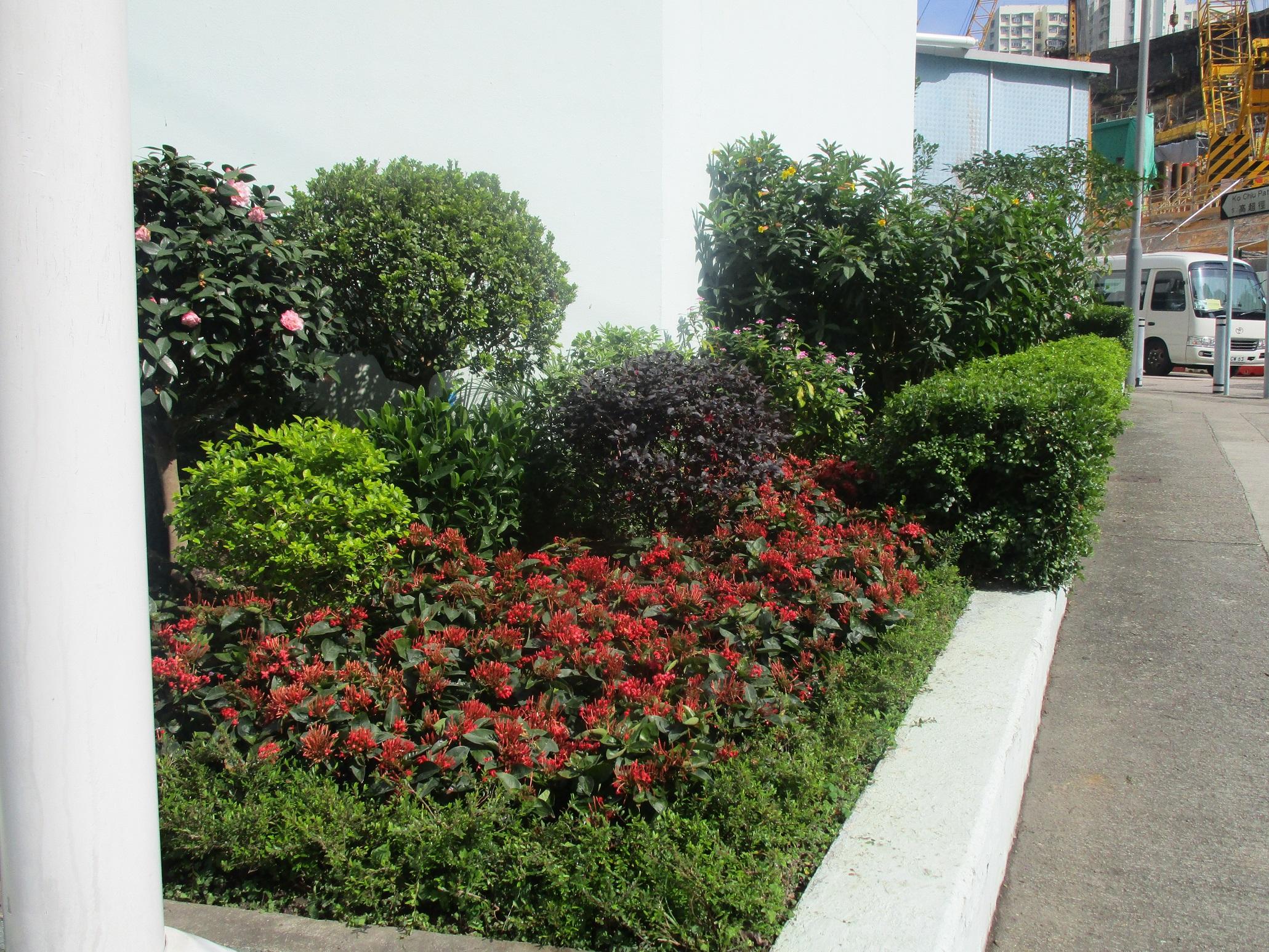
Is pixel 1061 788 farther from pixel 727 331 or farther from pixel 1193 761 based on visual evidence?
pixel 727 331

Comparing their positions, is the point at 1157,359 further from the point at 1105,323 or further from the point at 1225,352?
the point at 1105,323

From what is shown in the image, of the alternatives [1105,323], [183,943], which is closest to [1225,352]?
[1105,323]

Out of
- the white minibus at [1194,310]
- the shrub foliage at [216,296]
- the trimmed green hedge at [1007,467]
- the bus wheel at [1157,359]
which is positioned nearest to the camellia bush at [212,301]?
the shrub foliage at [216,296]

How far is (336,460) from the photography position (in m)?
4.30

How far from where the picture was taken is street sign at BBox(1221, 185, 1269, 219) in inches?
595

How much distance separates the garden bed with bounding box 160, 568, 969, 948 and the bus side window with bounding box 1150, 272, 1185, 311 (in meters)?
22.0

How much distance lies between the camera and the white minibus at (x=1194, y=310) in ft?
70.0

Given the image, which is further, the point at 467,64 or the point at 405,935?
the point at 467,64

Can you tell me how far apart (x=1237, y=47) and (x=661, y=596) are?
44895 mm

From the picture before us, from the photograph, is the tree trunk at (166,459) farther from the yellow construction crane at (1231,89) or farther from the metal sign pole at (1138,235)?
the yellow construction crane at (1231,89)

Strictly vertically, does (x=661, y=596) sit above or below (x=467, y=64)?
below

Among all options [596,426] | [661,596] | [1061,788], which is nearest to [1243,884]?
[1061,788]

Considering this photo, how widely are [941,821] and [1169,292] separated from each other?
2240 cm

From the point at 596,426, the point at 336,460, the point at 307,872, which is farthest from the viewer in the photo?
the point at 596,426
